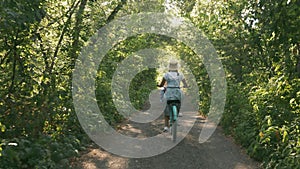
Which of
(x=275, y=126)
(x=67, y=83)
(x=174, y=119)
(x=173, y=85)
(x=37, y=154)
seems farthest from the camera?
(x=173, y=85)

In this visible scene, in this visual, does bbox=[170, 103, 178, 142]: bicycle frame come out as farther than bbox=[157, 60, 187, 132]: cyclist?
No

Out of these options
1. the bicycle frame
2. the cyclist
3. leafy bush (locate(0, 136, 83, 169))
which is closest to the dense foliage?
leafy bush (locate(0, 136, 83, 169))

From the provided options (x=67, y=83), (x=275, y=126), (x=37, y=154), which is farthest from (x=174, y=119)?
(x=37, y=154)

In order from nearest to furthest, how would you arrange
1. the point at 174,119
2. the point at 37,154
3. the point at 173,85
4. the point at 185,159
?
1. the point at 37,154
2. the point at 185,159
3. the point at 174,119
4. the point at 173,85

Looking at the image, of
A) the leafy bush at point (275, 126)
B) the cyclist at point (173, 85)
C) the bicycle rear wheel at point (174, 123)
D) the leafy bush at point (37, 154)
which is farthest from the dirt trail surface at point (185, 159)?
the cyclist at point (173, 85)

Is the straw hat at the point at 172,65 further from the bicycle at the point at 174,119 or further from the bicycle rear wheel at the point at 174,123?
the bicycle rear wheel at the point at 174,123

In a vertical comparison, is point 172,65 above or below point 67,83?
above

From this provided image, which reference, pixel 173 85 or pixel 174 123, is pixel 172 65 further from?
pixel 174 123

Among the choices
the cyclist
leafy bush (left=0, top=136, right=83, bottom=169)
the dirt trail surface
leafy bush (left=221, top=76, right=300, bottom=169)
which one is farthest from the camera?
the cyclist

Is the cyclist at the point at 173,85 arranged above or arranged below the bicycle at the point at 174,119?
above

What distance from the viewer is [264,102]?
7.30 metres

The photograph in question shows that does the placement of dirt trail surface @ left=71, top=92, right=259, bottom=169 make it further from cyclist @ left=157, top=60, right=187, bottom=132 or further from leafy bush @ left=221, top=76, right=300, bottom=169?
cyclist @ left=157, top=60, right=187, bottom=132

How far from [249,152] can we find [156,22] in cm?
1716

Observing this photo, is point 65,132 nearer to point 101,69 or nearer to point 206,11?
point 101,69
